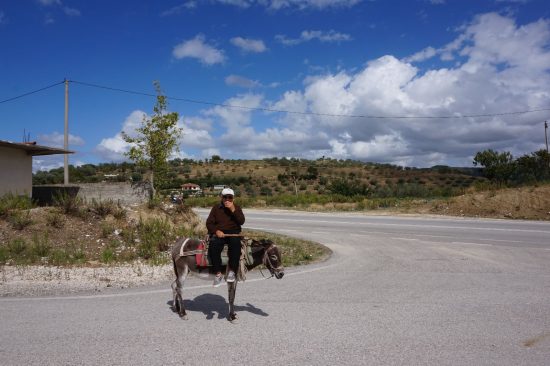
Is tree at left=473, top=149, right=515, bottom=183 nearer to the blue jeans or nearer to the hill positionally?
the hill

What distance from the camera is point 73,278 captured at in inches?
370

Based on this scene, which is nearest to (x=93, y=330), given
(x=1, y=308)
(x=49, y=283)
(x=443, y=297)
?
(x=1, y=308)

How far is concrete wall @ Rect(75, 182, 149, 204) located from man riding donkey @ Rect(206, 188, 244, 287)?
11.8 m

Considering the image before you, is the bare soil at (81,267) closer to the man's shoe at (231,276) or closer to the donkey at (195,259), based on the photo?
the donkey at (195,259)

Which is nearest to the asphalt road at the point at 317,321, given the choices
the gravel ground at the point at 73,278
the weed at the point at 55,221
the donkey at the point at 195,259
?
the donkey at the point at 195,259

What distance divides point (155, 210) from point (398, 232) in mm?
9830

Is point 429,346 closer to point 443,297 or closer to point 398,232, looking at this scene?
point 443,297

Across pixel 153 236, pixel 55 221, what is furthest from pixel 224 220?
pixel 55 221

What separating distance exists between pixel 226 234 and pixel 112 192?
12313 millimetres

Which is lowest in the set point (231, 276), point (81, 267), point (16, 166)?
point (81, 267)

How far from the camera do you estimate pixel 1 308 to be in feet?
23.8

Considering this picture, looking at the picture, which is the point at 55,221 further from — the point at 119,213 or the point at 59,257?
the point at 59,257

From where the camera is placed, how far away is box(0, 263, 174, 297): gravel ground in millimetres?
8562

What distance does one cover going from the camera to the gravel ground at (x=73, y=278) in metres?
8.56
